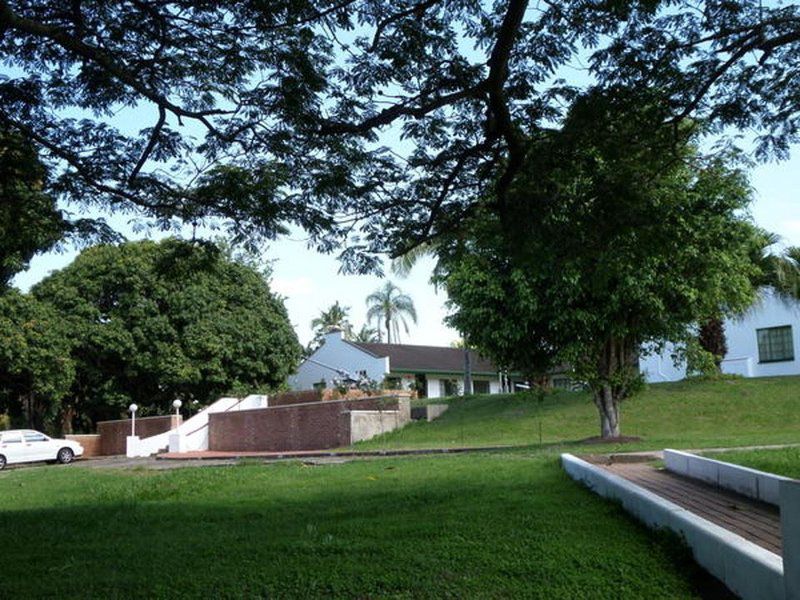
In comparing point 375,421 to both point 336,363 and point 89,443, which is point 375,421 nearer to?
point 89,443

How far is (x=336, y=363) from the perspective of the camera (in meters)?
49.9

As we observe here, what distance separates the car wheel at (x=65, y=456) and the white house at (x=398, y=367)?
15.2 metres

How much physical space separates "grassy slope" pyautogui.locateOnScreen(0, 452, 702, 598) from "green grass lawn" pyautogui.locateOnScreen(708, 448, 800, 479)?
2338mm

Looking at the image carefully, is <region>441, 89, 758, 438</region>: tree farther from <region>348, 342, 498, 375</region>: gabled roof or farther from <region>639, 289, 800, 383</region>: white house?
<region>348, 342, 498, 375</region>: gabled roof

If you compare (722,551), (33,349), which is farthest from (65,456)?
(722,551)

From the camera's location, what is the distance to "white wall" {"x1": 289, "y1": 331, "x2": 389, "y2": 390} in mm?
46250

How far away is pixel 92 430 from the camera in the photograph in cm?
4278

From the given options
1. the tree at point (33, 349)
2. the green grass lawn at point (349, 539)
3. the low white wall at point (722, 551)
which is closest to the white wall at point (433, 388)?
the tree at point (33, 349)

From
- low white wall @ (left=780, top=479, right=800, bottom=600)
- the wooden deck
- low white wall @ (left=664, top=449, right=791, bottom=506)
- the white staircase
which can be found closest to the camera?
low white wall @ (left=780, top=479, right=800, bottom=600)

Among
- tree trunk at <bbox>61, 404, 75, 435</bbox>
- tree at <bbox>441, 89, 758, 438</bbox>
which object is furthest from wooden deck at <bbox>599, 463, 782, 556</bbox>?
tree trunk at <bbox>61, 404, 75, 435</bbox>

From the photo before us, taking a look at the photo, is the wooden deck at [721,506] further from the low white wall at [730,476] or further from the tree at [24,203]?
the tree at [24,203]

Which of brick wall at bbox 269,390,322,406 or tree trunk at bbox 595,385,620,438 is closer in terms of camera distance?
tree trunk at bbox 595,385,620,438

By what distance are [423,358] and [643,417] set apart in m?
24.2

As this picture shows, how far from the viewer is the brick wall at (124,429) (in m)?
36.0
